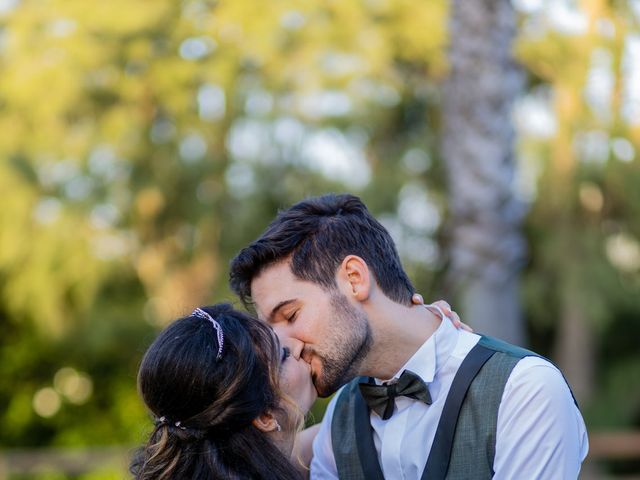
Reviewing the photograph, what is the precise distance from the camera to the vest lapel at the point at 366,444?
9.18 ft

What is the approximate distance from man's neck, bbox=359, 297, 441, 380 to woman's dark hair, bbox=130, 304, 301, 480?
0.43 meters

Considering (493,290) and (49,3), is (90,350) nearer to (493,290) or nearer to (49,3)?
(49,3)

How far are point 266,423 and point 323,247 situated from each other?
54 centimetres

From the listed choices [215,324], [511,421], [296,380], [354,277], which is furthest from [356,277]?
[511,421]

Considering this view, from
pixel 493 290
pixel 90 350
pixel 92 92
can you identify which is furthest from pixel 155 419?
pixel 90 350

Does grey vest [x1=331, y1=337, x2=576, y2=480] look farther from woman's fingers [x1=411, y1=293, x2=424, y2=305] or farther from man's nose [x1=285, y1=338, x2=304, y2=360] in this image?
man's nose [x1=285, y1=338, x2=304, y2=360]

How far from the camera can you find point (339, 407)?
3059 mm

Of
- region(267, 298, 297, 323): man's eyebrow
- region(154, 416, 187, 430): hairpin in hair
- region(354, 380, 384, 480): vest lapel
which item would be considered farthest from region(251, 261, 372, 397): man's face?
region(154, 416, 187, 430): hairpin in hair

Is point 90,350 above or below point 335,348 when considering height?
below

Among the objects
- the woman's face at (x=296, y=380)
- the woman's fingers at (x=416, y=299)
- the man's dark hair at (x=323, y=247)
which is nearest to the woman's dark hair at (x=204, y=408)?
the woman's face at (x=296, y=380)

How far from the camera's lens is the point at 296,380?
259 cm

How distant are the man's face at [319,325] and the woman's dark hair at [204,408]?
25cm

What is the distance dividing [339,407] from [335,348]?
46 cm

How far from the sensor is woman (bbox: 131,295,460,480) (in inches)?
92.9
